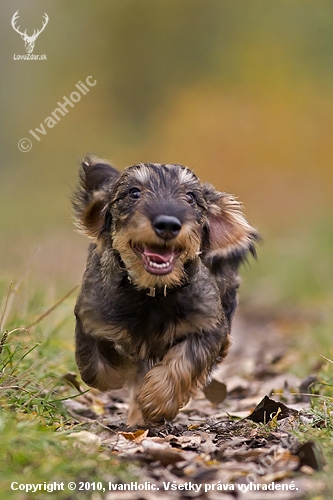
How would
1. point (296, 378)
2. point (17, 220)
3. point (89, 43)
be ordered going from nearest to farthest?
point (296, 378), point (17, 220), point (89, 43)

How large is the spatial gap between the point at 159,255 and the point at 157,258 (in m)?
0.02

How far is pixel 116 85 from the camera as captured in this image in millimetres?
26281

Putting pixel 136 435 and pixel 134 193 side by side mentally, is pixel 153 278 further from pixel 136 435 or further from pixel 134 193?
pixel 136 435

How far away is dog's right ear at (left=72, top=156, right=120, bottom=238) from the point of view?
559 cm

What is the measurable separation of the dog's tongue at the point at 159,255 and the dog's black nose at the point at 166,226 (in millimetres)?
190

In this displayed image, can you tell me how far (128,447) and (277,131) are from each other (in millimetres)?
19377

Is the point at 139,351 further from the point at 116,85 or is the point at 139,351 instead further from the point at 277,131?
the point at 116,85

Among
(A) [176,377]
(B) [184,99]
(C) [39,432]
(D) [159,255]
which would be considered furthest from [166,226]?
(B) [184,99]

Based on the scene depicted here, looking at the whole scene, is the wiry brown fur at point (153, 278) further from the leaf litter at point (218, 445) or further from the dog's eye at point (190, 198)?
the leaf litter at point (218, 445)

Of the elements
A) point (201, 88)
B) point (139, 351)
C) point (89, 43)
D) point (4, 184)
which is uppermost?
point (89, 43)

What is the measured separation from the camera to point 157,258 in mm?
4953

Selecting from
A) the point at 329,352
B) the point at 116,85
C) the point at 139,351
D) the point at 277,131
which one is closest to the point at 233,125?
the point at 277,131

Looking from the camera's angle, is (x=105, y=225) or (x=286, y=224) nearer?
(x=105, y=225)

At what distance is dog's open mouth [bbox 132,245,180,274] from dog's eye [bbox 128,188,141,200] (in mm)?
321
